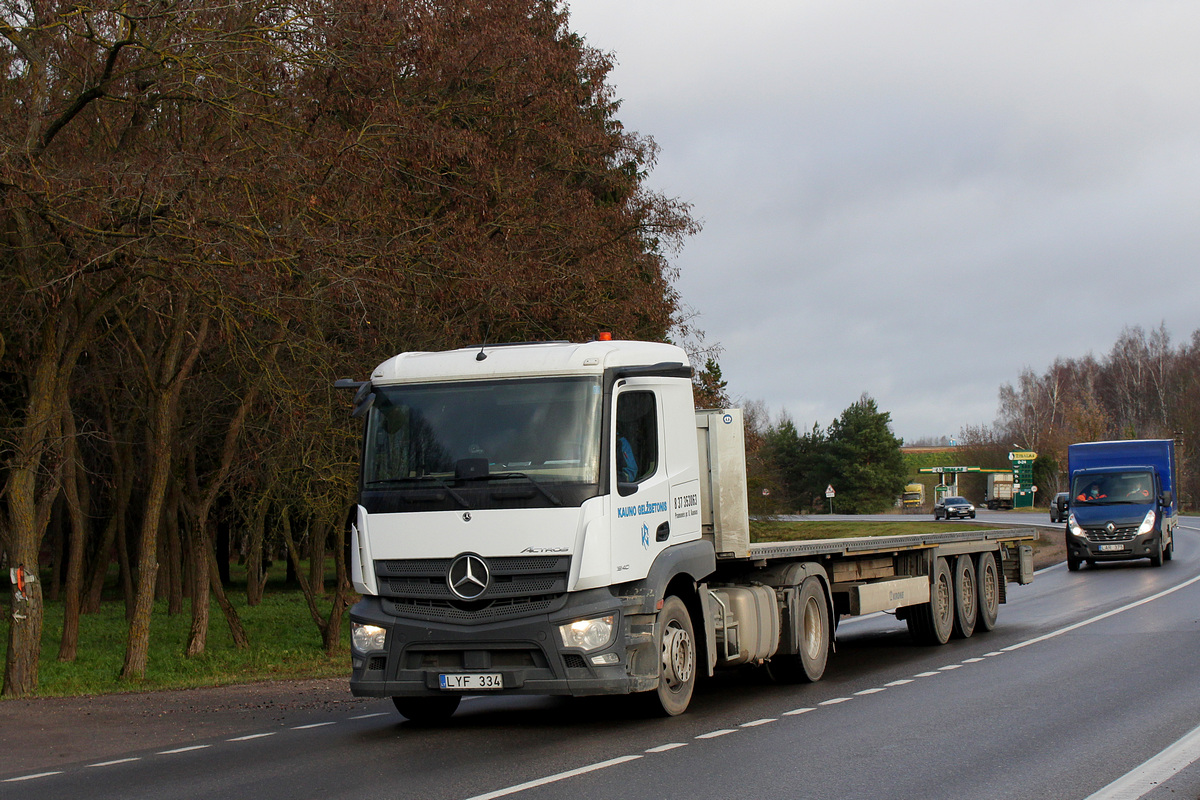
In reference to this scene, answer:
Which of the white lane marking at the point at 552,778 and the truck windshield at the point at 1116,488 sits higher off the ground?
the truck windshield at the point at 1116,488

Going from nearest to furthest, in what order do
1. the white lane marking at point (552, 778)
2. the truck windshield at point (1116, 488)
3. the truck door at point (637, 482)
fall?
the white lane marking at point (552, 778) < the truck door at point (637, 482) < the truck windshield at point (1116, 488)

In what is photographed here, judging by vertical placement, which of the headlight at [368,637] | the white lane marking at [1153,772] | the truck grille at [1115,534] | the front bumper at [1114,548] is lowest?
the front bumper at [1114,548]

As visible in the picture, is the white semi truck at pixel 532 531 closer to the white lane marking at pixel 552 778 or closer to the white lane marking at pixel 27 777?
the white lane marking at pixel 552 778

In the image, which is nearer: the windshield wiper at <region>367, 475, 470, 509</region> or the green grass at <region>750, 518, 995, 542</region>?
the windshield wiper at <region>367, 475, 470, 509</region>

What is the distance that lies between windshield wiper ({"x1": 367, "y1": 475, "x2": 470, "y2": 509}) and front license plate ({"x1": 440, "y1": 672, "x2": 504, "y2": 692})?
126 cm

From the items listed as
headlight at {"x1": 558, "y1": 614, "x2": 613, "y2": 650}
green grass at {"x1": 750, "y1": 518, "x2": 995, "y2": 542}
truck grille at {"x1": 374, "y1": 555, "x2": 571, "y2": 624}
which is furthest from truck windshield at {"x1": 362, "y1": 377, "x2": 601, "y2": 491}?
green grass at {"x1": 750, "y1": 518, "x2": 995, "y2": 542}

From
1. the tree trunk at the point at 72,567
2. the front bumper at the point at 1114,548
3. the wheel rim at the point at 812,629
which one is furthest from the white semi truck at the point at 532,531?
the front bumper at the point at 1114,548

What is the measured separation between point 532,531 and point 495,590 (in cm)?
54

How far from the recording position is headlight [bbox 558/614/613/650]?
948cm

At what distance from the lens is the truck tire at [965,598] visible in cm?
1692

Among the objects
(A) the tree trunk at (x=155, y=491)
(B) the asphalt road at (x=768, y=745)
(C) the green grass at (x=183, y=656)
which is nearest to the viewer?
(B) the asphalt road at (x=768, y=745)

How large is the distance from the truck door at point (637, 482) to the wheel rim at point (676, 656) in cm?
64

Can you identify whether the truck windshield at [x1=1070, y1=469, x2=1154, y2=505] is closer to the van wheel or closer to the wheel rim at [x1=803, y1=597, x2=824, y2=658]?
the van wheel

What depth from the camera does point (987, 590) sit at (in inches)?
707
